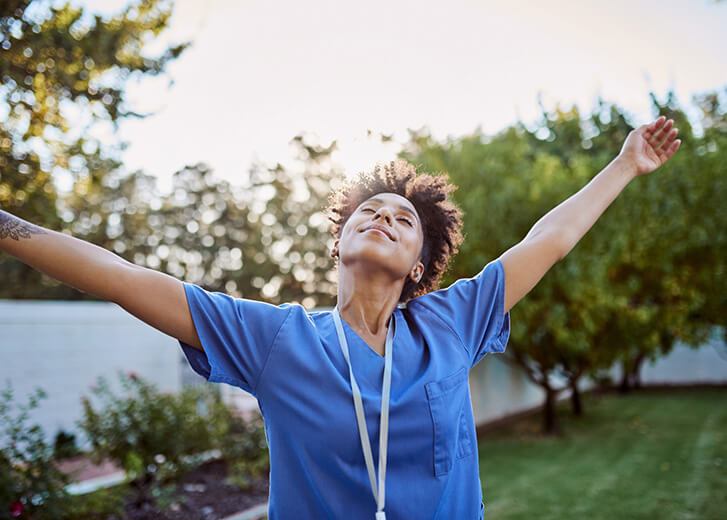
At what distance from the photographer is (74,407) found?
458 inches

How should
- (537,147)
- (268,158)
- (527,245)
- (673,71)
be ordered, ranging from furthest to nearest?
1. (268,158)
2. (537,147)
3. (673,71)
4. (527,245)

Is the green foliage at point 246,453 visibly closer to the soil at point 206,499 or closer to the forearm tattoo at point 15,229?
the soil at point 206,499

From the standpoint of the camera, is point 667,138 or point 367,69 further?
point 367,69

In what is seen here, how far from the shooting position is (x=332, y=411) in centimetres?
170

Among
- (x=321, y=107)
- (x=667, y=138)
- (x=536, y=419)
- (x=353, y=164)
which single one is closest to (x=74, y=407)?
(x=321, y=107)

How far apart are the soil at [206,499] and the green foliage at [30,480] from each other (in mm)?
954

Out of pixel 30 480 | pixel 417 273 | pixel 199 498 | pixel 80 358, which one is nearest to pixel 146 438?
pixel 199 498

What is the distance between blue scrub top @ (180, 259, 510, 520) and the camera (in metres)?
1.70

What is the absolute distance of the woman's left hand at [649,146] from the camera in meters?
2.34

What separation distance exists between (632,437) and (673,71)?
6.54 metres

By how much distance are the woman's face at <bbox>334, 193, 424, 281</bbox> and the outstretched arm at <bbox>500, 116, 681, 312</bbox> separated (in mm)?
286

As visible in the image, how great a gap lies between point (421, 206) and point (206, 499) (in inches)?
212

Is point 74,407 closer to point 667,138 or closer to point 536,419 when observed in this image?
point 536,419

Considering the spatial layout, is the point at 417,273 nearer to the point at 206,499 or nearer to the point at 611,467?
the point at 206,499
